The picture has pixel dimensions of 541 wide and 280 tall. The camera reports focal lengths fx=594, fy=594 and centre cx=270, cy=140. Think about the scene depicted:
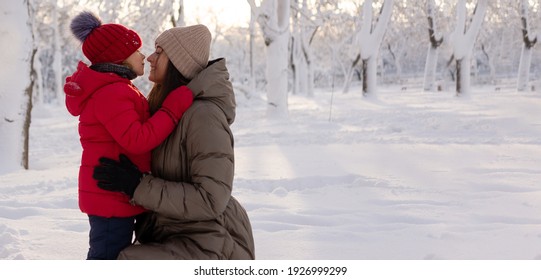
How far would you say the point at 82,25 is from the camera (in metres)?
2.98

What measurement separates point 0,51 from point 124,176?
7.07 meters

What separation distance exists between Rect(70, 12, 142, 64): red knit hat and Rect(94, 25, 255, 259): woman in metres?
0.17

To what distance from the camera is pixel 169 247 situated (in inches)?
106

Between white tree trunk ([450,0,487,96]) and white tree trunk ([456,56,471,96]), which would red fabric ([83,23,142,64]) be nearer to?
white tree trunk ([450,0,487,96])

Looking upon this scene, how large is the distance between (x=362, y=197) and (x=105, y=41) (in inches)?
162

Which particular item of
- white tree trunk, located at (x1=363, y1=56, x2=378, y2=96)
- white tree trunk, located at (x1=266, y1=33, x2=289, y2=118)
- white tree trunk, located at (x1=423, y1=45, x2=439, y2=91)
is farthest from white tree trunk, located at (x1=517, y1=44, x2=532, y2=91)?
white tree trunk, located at (x1=266, y1=33, x2=289, y2=118)

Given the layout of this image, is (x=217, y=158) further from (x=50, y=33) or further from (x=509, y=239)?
(x=50, y=33)

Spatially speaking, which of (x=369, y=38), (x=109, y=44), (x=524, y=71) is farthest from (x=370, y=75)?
(x=109, y=44)

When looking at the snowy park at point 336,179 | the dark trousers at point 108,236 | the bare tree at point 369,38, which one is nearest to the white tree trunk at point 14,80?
the snowy park at point 336,179

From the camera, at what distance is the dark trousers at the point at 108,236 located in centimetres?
280

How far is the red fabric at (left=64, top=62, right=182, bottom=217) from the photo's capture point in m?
2.67

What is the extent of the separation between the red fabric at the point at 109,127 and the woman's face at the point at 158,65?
0.12 metres

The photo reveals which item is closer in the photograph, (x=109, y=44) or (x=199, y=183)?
(x=199, y=183)

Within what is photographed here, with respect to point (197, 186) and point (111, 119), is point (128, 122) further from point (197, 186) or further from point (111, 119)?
point (197, 186)
